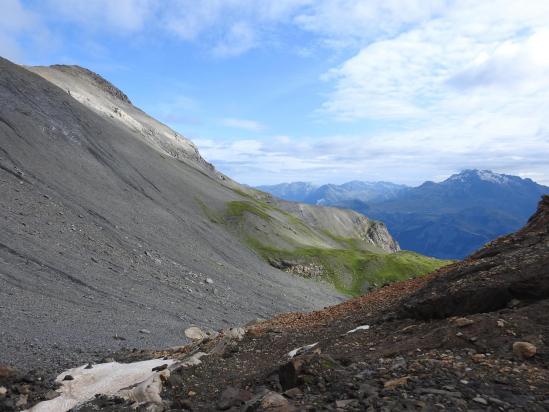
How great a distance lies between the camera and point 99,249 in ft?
173

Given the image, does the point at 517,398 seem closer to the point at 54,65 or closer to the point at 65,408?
the point at 65,408

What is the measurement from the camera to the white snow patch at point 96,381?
1606 cm

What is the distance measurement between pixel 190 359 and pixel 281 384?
5.89 meters

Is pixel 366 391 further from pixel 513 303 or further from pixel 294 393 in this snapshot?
pixel 513 303

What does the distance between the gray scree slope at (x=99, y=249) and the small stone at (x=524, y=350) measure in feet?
70.2

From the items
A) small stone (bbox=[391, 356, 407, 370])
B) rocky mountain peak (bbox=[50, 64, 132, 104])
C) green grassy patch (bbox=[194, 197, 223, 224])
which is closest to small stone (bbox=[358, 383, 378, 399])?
small stone (bbox=[391, 356, 407, 370])

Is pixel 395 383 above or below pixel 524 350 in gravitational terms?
below

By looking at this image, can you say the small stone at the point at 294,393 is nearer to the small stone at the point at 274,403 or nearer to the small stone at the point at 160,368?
the small stone at the point at 274,403

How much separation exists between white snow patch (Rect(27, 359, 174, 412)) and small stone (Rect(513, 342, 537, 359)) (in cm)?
1129

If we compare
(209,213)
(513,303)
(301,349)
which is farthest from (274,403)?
(209,213)

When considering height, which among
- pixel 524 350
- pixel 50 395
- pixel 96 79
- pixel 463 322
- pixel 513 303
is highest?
pixel 96 79

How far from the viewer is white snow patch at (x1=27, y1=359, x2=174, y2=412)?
16062 millimetres

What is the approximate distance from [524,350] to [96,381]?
15.7m

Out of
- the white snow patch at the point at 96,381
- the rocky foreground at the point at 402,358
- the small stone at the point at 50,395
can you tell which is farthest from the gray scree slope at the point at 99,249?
the rocky foreground at the point at 402,358
